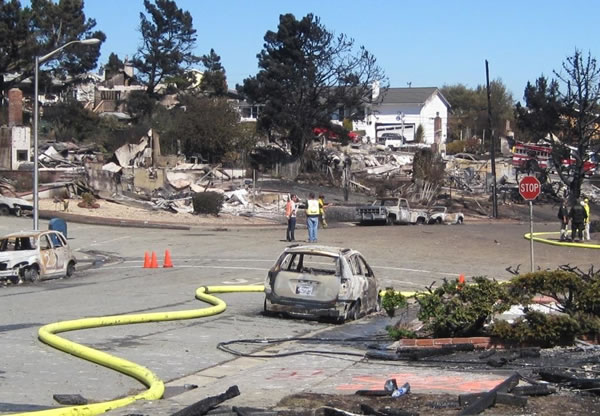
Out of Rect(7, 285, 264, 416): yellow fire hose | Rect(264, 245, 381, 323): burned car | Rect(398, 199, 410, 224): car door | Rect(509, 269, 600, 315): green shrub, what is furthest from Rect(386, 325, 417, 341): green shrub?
Rect(398, 199, 410, 224): car door

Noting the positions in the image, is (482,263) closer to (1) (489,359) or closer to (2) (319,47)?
(1) (489,359)

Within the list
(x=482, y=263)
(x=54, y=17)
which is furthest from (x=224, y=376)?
(x=54, y=17)

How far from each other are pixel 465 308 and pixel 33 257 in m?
13.9

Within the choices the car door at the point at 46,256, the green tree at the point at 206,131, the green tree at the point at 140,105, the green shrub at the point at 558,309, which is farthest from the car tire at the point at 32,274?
the green tree at the point at 140,105

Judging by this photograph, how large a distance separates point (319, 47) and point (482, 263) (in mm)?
48248

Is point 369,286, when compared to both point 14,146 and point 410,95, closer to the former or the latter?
point 14,146

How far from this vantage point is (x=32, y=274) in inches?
951

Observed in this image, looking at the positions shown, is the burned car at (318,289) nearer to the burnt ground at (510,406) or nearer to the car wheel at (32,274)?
the burnt ground at (510,406)

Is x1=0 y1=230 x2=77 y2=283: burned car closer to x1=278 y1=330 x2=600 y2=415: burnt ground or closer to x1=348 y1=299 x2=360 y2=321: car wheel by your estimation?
x1=348 y1=299 x2=360 y2=321: car wheel

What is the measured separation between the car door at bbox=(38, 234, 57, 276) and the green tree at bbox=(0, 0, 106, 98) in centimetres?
5032

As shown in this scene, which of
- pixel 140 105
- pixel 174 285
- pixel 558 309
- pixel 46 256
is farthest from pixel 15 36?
pixel 558 309

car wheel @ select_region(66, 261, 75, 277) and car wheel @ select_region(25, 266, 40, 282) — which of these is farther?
car wheel @ select_region(66, 261, 75, 277)

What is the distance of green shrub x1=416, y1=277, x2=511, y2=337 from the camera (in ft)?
46.3

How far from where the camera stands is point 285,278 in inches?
683
